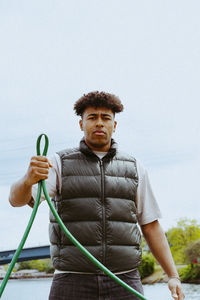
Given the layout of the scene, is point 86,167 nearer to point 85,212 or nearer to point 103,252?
point 85,212

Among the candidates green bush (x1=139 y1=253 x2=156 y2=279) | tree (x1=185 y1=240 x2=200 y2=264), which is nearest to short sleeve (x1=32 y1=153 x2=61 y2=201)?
tree (x1=185 y1=240 x2=200 y2=264)

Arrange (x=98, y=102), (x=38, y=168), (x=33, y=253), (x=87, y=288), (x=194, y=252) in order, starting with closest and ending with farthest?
1. (x=38, y=168)
2. (x=87, y=288)
3. (x=98, y=102)
4. (x=33, y=253)
5. (x=194, y=252)

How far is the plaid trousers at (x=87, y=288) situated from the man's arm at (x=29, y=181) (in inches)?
A: 13.7

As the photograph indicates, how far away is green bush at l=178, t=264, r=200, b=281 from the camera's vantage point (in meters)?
20.6

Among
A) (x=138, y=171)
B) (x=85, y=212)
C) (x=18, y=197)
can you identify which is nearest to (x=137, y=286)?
(x=85, y=212)

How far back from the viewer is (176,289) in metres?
1.77

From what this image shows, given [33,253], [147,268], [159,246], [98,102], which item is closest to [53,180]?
[98,102]

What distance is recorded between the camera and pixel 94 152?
1.86 m

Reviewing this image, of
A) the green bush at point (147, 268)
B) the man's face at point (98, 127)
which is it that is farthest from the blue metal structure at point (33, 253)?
the man's face at point (98, 127)

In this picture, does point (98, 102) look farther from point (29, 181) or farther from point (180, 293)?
point (180, 293)

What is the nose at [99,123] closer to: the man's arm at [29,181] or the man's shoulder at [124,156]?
the man's shoulder at [124,156]

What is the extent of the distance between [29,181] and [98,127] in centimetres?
47

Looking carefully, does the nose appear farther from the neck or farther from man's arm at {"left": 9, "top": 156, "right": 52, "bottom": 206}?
man's arm at {"left": 9, "top": 156, "right": 52, "bottom": 206}

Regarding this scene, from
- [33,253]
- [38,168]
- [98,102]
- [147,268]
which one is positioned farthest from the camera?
[147,268]
